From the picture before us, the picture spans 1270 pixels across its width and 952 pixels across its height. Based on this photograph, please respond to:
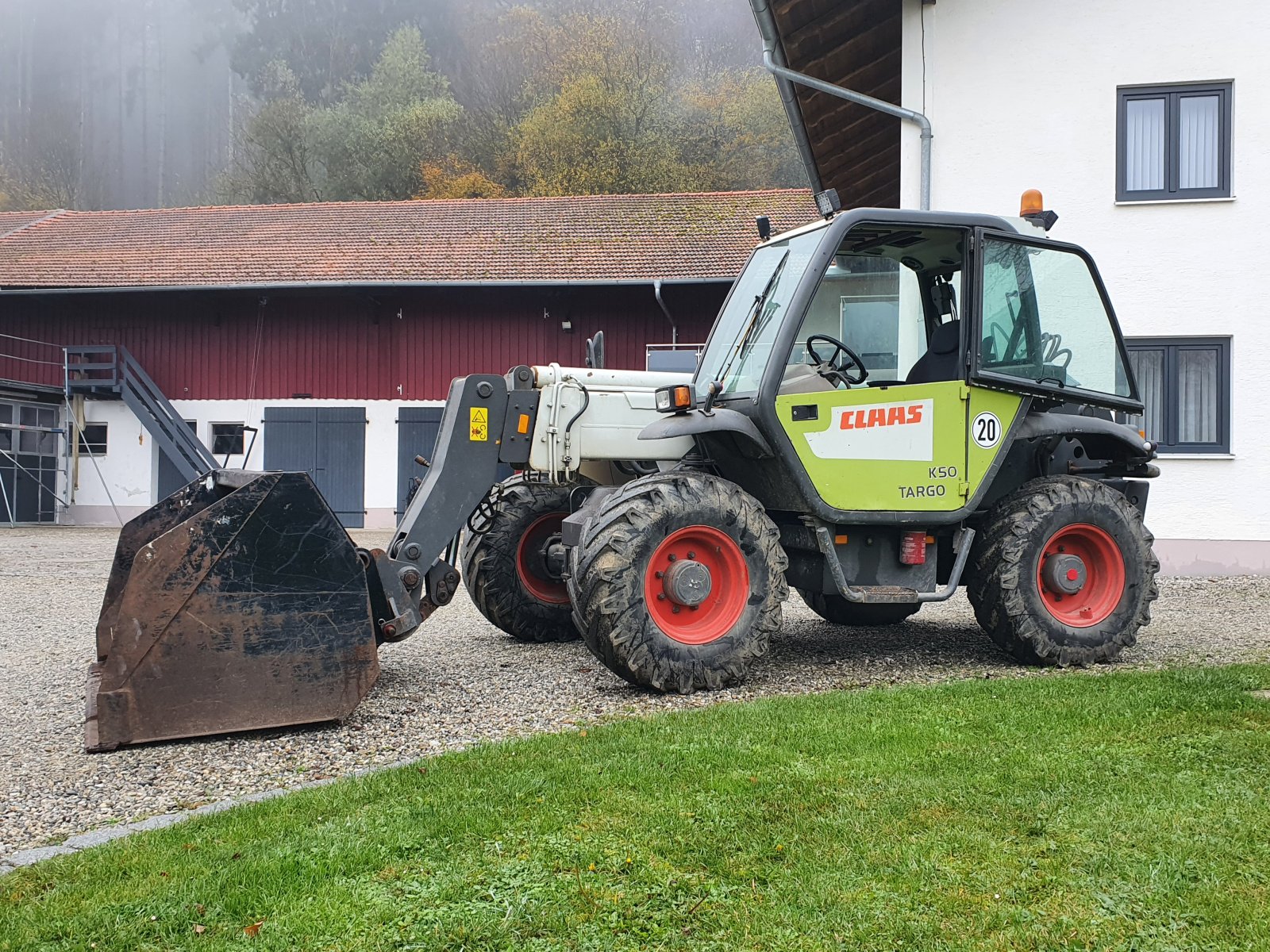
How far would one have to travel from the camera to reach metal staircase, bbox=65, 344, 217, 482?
23.5 metres

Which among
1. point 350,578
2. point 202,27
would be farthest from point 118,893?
point 202,27

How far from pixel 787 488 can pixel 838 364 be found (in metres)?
1.07

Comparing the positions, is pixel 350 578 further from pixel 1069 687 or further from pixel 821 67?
pixel 821 67

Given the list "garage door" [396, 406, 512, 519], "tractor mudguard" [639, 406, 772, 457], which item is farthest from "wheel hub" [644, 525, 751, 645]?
"garage door" [396, 406, 512, 519]

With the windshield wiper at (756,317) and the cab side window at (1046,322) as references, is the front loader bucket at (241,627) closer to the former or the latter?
the windshield wiper at (756,317)

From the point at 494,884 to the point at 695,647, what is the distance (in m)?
2.95

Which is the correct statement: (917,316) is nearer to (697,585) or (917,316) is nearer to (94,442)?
(697,585)

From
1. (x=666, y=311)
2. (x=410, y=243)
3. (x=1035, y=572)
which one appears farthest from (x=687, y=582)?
(x=410, y=243)

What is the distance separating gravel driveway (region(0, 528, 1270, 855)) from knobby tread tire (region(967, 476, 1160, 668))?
8.2 inches

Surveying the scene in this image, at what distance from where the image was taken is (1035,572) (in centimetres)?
673

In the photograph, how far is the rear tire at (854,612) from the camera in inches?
318

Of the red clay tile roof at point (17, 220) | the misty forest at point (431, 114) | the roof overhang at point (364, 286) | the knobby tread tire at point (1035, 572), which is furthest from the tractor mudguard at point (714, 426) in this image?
the misty forest at point (431, 114)

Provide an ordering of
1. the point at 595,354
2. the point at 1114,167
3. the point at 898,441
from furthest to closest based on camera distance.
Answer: the point at 1114,167
the point at 595,354
the point at 898,441

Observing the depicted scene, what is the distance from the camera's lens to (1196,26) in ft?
41.5
